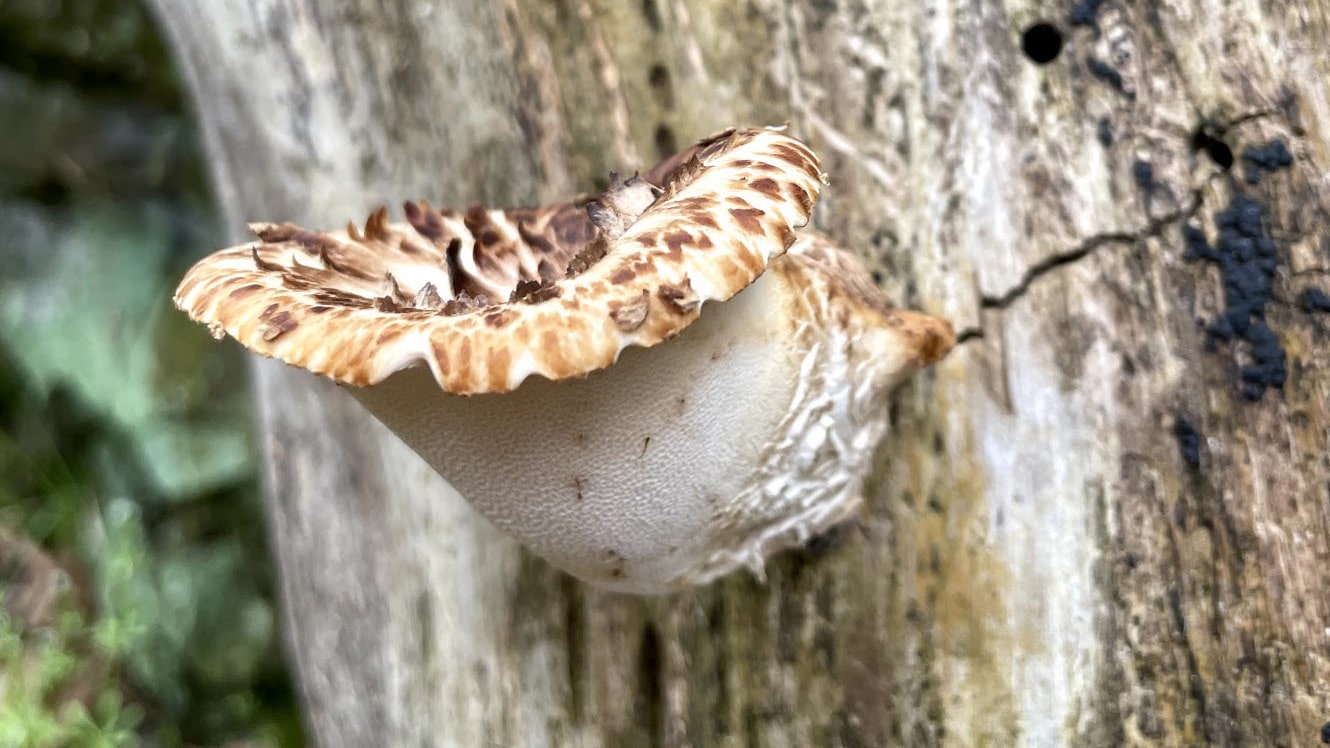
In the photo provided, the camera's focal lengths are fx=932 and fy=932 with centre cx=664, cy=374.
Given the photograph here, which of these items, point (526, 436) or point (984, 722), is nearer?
point (526, 436)

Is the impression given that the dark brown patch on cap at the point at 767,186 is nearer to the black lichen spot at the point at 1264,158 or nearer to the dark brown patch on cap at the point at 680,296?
the dark brown patch on cap at the point at 680,296

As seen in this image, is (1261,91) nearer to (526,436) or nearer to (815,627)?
(815,627)

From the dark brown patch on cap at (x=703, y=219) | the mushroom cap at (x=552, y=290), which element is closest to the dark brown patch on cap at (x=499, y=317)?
the mushroom cap at (x=552, y=290)

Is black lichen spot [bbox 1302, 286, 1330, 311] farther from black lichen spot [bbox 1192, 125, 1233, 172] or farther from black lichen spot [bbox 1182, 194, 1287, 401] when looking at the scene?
black lichen spot [bbox 1192, 125, 1233, 172]

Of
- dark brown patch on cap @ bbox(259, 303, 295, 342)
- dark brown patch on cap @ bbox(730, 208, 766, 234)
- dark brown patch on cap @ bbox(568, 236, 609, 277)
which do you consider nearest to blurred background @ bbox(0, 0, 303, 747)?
dark brown patch on cap @ bbox(259, 303, 295, 342)

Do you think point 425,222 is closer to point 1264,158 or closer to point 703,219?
point 703,219

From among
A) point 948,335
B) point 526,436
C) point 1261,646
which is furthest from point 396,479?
point 1261,646
